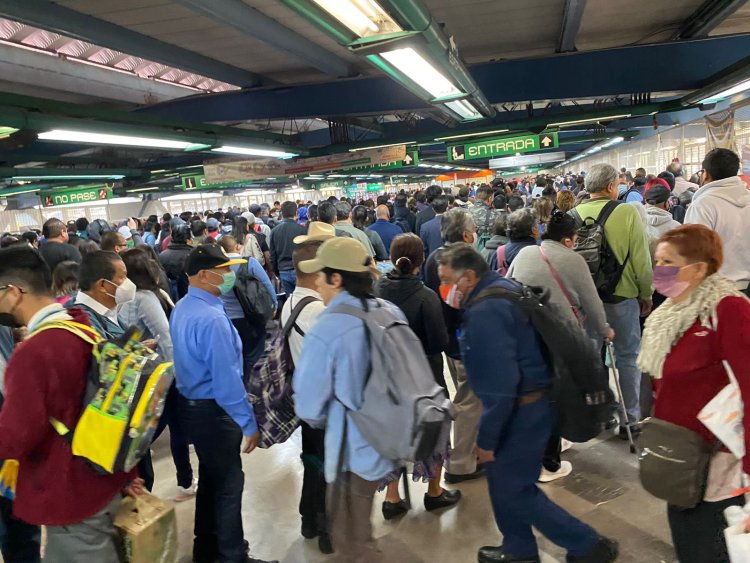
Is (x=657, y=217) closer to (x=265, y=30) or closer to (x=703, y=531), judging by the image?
(x=703, y=531)

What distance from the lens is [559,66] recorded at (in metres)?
7.12

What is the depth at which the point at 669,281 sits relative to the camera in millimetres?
2193

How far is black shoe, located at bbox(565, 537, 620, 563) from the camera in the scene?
264 centimetres

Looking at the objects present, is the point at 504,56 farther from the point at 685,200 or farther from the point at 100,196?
the point at 100,196

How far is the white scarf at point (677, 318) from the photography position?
1.98 m

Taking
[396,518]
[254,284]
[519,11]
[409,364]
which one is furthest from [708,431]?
[519,11]

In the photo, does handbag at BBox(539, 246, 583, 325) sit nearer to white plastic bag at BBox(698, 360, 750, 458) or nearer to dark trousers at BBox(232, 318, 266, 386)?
white plastic bag at BBox(698, 360, 750, 458)

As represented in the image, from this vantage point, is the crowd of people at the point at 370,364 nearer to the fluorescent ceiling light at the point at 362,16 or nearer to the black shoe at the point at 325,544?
the black shoe at the point at 325,544

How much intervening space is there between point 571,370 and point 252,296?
10.2 feet

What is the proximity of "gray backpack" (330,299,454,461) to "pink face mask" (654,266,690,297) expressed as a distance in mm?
1072

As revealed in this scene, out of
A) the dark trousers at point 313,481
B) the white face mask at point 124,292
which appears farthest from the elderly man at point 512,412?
the white face mask at point 124,292

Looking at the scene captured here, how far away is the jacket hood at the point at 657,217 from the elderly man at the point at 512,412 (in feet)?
8.89

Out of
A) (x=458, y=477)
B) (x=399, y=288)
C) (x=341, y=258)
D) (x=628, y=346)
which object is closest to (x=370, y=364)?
(x=341, y=258)

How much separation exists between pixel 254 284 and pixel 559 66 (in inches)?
207
